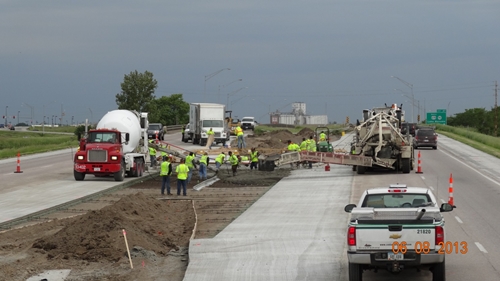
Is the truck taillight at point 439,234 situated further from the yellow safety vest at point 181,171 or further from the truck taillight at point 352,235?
the yellow safety vest at point 181,171

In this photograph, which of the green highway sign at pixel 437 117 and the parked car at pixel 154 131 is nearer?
the parked car at pixel 154 131

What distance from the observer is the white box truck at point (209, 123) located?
7106cm

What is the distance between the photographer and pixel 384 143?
4066cm

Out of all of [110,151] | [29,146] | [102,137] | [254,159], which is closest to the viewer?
[110,151]

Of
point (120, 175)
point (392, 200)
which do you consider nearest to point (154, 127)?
point (120, 175)

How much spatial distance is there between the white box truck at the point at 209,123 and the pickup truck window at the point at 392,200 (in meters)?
55.8

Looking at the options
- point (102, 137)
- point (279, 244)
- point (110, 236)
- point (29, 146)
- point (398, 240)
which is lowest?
point (29, 146)

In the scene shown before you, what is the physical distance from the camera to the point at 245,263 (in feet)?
54.3

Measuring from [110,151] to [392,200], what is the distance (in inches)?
1017

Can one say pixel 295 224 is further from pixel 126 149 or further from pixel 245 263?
pixel 126 149

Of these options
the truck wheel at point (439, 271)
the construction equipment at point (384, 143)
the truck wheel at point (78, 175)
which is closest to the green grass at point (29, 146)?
the truck wheel at point (78, 175)

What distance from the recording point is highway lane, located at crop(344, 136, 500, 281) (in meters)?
15.2

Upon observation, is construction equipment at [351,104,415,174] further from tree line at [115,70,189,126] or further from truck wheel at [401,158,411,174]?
tree line at [115,70,189,126]

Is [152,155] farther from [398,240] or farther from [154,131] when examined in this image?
[398,240]
